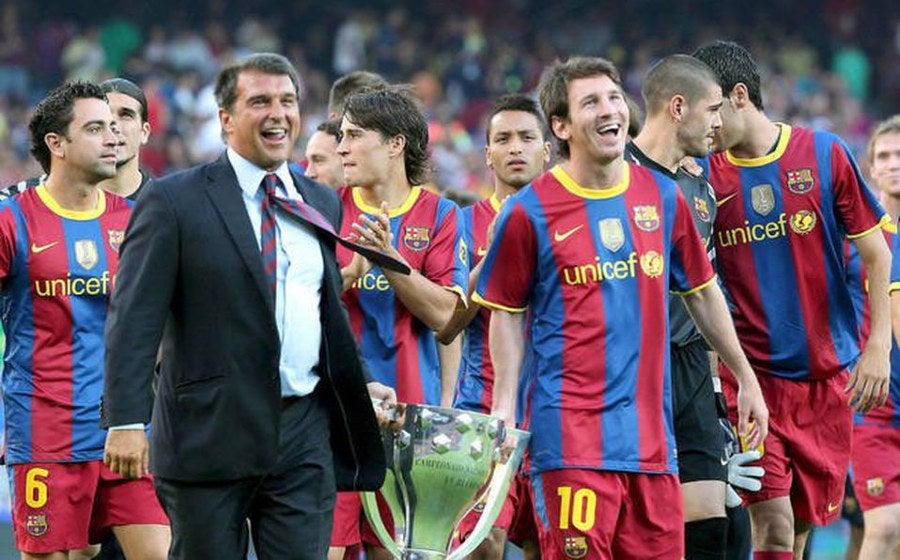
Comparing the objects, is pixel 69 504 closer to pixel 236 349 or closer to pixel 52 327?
pixel 52 327

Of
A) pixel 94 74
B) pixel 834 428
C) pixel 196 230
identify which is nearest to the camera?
pixel 196 230

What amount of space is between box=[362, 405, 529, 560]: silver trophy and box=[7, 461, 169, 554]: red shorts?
1.57m

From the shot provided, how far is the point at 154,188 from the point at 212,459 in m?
0.87

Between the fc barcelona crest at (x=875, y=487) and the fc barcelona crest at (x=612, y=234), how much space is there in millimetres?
3364

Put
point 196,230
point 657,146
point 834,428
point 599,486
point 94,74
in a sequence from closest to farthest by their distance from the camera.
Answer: point 196,230
point 599,486
point 657,146
point 834,428
point 94,74

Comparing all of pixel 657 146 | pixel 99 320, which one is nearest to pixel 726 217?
pixel 657 146

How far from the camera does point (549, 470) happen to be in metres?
6.91

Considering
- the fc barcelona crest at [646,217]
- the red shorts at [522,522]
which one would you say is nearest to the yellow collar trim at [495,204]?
the red shorts at [522,522]

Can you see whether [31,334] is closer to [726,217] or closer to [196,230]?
[196,230]

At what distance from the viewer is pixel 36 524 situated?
8250 mm

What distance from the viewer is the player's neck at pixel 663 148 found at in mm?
7922

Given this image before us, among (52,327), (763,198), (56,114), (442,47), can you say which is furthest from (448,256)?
(442,47)

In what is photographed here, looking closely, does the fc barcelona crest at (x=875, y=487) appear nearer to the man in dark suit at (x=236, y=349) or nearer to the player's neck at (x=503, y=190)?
the player's neck at (x=503, y=190)

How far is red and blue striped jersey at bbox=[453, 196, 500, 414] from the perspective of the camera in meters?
8.85
